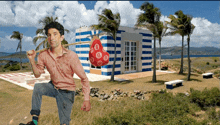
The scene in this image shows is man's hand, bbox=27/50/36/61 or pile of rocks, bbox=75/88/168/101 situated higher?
man's hand, bbox=27/50/36/61

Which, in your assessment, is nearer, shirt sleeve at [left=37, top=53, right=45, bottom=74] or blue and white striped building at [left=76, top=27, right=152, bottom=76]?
shirt sleeve at [left=37, top=53, right=45, bottom=74]

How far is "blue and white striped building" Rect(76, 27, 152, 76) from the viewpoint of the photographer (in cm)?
1333

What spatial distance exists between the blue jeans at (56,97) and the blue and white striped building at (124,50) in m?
10.5

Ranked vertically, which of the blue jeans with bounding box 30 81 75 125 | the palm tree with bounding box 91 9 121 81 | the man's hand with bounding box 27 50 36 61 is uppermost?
the palm tree with bounding box 91 9 121 81

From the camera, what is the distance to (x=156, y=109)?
5348 millimetres

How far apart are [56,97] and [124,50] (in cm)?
1326

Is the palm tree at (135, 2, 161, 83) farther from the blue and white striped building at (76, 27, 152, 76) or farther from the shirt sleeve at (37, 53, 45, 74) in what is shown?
the shirt sleeve at (37, 53, 45, 74)

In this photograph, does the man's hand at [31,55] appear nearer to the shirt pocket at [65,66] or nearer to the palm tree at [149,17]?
the shirt pocket at [65,66]

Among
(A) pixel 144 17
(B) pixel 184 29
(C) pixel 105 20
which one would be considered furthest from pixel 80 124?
(B) pixel 184 29

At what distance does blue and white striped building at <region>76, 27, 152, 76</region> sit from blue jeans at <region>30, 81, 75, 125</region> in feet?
34.4

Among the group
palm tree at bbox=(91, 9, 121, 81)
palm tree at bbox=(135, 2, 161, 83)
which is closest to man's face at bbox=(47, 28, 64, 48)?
palm tree at bbox=(91, 9, 121, 81)

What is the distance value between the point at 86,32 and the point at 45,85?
12492 mm

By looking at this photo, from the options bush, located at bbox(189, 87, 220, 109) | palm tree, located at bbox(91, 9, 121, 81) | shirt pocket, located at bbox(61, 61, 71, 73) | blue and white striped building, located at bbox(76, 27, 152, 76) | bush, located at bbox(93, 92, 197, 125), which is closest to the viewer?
shirt pocket, located at bbox(61, 61, 71, 73)

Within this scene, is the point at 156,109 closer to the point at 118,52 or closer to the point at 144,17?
the point at 144,17
